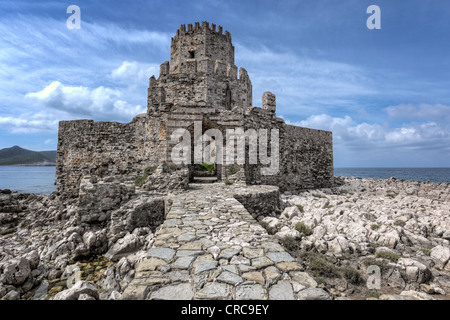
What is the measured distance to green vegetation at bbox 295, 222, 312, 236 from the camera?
6.01 m

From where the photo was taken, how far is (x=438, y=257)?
4750 millimetres

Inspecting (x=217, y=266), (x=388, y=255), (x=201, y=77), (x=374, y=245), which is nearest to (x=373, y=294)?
(x=388, y=255)

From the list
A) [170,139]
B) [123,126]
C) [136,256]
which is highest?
[123,126]

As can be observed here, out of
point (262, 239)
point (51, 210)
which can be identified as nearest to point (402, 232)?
point (262, 239)

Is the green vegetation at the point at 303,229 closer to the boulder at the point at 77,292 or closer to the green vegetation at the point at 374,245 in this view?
the green vegetation at the point at 374,245

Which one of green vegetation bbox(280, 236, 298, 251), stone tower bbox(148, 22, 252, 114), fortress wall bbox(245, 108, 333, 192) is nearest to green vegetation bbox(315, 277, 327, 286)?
green vegetation bbox(280, 236, 298, 251)

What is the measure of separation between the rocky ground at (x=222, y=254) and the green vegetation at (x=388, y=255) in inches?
0.8

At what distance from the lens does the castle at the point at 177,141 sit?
11648mm

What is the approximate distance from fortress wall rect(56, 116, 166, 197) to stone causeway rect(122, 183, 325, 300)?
10086 millimetres

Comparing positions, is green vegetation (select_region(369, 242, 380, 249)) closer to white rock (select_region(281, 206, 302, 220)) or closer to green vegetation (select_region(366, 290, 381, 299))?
green vegetation (select_region(366, 290, 381, 299))

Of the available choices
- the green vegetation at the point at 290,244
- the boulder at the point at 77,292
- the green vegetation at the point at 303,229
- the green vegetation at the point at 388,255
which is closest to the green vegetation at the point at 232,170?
the green vegetation at the point at 303,229
